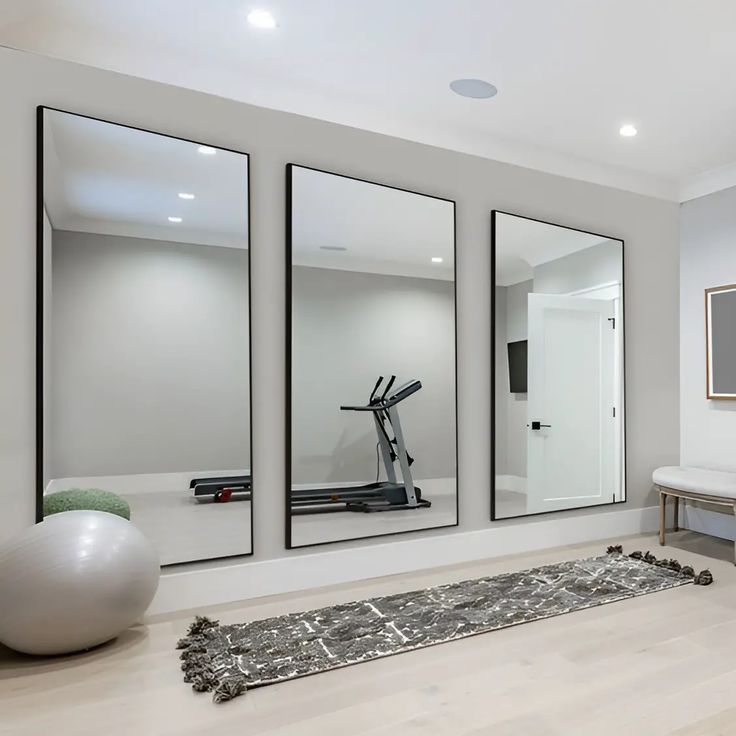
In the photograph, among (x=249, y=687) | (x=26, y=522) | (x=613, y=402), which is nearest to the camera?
(x=249, y=687)

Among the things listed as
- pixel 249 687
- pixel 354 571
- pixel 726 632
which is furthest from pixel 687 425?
pixel 249 687

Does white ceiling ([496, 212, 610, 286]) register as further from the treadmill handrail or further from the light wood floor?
the light wood floor

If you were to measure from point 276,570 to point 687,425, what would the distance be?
3.49 meters

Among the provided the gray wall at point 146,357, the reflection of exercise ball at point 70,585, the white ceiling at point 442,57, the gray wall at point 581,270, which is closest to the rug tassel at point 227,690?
the reflection of exercise ball at point 70,585

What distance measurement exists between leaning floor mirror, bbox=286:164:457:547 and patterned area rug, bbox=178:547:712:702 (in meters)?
0.55

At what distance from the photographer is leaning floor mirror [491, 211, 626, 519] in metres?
4.02

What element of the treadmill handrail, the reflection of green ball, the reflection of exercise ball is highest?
the treadmill handrail

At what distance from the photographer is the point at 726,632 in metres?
2.74

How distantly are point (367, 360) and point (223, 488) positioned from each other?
108 cm

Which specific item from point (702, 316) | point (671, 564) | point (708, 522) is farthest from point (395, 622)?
point (702, 316)

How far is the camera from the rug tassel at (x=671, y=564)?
345cm

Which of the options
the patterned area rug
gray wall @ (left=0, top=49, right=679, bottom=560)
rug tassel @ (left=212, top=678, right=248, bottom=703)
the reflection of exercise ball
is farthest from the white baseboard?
rug tassel @ (left=212, top=678, right=248, bottom=703)

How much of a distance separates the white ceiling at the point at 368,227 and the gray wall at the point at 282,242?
3.5 inches

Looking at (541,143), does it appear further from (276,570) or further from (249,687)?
(249,687)
